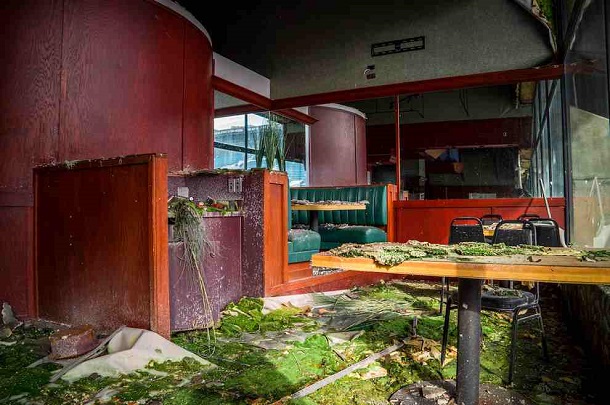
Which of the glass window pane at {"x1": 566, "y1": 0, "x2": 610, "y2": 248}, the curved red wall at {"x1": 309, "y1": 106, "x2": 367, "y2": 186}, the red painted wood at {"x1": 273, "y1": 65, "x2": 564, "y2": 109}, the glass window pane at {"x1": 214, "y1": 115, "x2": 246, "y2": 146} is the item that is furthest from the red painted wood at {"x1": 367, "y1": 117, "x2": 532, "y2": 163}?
the glass window pane at {"x1": 566, "y1": 0, "x2": 610, "y2": 248}

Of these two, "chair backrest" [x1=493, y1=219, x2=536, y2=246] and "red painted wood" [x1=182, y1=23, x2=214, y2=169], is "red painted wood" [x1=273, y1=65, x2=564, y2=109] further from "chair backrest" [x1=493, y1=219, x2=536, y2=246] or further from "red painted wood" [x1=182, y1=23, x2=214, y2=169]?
"chair backrest" [x1=493, y1=219, x2=536, y2=246]

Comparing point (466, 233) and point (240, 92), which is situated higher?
point (240, 92)

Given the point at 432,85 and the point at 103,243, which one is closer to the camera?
the point at 103,243

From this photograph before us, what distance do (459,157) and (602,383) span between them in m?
11.8

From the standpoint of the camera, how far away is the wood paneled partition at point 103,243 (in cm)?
272

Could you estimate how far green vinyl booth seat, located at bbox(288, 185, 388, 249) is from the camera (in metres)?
5.62

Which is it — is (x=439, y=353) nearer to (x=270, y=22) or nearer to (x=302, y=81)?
(x=302, y=81)

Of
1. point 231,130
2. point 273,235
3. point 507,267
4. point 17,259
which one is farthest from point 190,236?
point 231,130

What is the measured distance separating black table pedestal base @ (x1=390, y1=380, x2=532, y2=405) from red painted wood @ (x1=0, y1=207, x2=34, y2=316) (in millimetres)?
2899

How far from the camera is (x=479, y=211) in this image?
18.0ft

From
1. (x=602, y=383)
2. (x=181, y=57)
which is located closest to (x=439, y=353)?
(x=602, y=383)

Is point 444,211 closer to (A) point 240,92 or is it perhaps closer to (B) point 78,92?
(A) point 240,92

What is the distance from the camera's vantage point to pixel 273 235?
12.4ft

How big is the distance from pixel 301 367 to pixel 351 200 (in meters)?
3.96
